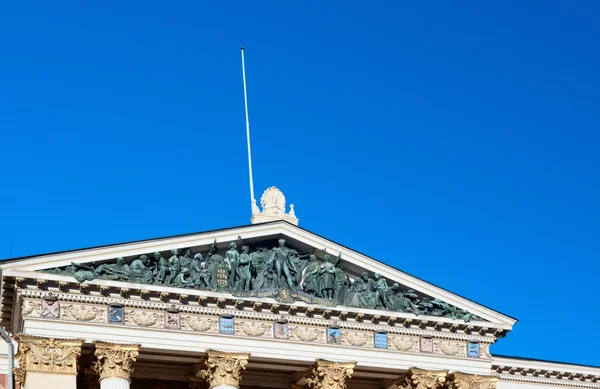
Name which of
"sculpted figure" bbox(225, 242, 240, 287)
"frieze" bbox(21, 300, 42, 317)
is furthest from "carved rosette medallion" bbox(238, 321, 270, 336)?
"frieze" bbox(21, 300, 42, 317)

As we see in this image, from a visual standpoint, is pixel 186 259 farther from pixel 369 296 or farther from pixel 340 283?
pixel 369 296

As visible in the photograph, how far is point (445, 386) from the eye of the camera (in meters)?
40.6

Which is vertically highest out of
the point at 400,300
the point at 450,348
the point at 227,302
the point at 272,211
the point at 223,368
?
the point at 272,211

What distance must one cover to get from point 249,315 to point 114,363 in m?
4.71

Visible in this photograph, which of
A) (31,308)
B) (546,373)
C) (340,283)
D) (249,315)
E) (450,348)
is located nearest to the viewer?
(31,308)

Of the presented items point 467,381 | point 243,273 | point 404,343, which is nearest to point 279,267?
point 243,273

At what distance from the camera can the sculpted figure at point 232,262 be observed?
3806cm

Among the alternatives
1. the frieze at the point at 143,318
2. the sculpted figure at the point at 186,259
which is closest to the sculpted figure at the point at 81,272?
the frieze at the point at 143,318

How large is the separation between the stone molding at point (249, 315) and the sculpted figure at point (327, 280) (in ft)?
2.95

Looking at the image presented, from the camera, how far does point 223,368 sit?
37281 millimetres

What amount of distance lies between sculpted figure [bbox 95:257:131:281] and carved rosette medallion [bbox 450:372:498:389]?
39.1 ft

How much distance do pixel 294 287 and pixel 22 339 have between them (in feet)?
30.0

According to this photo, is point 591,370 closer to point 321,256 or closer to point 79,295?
point 321,256

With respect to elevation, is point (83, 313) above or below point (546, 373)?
above
